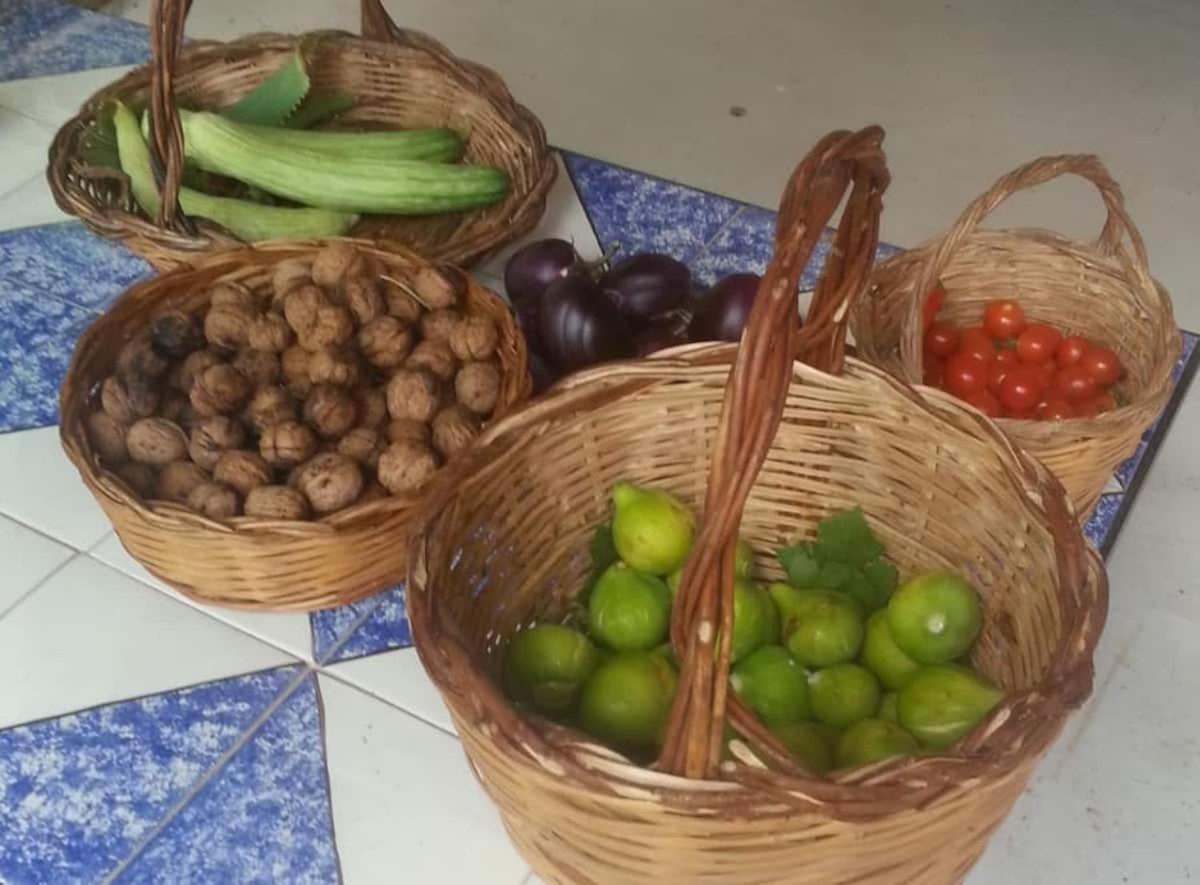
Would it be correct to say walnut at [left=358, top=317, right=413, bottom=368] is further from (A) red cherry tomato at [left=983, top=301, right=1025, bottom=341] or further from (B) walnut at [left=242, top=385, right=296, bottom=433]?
(A) red cherry tomato at [left=983, top=301, right=1025, bottom=341]

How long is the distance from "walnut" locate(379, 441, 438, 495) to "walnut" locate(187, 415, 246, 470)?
94mm

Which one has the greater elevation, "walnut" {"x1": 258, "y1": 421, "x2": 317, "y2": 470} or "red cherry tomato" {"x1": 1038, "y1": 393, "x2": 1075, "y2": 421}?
"red cherry tomato" {"x1": 1038, "y1": 393, "x2": 1075, "y2": 421}

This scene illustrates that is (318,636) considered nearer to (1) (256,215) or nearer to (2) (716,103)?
(1) (256,215)

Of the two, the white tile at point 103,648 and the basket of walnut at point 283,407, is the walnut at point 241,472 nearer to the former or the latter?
the basket of walnut at point 283,407

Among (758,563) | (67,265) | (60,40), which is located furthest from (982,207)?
(60,40)

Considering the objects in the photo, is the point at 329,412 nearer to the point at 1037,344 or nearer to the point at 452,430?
the point at 452,430

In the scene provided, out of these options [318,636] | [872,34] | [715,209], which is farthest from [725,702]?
[872,34]

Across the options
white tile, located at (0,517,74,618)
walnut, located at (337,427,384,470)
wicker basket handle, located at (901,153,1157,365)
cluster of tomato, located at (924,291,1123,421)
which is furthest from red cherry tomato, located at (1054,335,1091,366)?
white tile, located at (0,517,74,618)

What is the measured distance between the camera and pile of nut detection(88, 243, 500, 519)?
2.33 ft

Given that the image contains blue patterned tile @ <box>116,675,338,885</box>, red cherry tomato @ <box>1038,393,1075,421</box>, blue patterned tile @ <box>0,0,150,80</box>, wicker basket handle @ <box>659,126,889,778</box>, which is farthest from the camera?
blue patterned tile @ <box>0,0,150,80</box>

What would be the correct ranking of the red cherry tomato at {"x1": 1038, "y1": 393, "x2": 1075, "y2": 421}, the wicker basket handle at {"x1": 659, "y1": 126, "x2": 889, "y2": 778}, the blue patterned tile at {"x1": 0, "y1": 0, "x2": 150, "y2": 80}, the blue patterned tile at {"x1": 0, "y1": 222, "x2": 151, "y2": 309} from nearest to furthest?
the wicker basket handle at {"x1": 659, "y1": 126, "x2": 889, "y2": 778} → the red cherry tomato at {"x1": 1038, "y1": 393, "x2": 1075, "y2": 421} → the blue patterned tile at {"x1": 0, "y1": 222, "x2": 151, "y2": 309} → the blue patterned tile at {"x1": 0, "y1": 0, "x2": 150, "y2": 80}

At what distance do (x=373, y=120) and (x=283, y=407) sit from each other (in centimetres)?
47

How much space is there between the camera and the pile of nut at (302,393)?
71 cm

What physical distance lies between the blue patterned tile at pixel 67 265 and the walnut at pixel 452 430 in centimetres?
42
